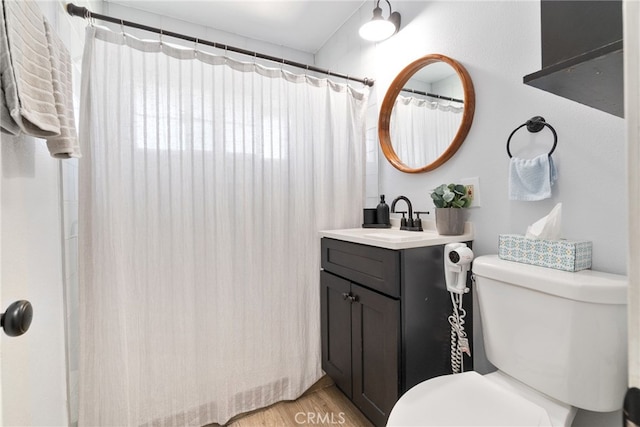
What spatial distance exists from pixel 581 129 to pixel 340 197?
111 cm

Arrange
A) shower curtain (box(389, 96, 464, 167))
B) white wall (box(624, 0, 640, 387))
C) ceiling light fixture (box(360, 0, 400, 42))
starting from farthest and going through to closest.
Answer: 1. ceiling light fixture (box(360, 0, 400, 42))
2. shower curtain (box(389, 96, 464, 167))
3. white wall (box(624, 0, 640, 387))

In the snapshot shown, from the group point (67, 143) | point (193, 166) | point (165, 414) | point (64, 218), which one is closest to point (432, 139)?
point (193, 166)

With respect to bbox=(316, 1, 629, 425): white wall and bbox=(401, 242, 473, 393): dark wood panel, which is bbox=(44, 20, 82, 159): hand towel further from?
bbox=(316, 1, 629, 425): white wall

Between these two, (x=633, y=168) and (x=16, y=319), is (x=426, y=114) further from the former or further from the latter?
(x=16, y=319)

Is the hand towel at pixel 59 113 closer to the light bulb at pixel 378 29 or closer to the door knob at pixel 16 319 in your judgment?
the door knob at pixel 16 319

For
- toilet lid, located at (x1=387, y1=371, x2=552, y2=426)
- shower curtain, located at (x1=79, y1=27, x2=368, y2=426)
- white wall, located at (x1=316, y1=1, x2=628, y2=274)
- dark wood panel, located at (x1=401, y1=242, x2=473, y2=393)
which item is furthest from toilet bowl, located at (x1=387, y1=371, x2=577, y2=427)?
shower curtain, located at (x1=79, y1=27, x2=368, y2=426)

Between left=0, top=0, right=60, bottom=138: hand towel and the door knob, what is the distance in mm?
393

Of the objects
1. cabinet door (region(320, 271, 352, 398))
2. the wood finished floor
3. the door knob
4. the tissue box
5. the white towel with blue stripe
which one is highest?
the white towel with blue stripe

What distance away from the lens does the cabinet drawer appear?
3.70 feet

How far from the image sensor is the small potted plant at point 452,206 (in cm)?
125

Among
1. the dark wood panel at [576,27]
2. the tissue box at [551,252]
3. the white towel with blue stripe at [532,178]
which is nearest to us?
the dark wood panel at [576,27]

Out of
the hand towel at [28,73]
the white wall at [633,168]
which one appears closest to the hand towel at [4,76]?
the hand towel at [28,73]

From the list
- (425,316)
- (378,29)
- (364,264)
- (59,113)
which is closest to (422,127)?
(378,29)

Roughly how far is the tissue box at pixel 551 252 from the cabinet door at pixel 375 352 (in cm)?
47
